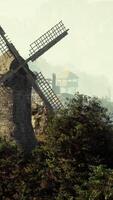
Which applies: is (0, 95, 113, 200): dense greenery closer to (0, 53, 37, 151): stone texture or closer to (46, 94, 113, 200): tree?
(46, 94, 113, 200): tree

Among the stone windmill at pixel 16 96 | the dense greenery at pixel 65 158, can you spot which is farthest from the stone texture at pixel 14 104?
the dense greenery at pixel 65 158

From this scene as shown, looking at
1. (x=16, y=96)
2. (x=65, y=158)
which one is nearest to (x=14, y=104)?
(x=16, y=96)

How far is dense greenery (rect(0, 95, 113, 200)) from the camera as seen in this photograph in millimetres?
34094

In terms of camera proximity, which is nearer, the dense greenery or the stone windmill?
the dense greenery

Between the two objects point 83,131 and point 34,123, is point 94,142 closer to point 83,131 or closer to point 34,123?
point 83,131

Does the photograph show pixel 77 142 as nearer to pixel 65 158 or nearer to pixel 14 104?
pixel 65 158

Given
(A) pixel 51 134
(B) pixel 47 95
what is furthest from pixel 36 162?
(B) pixel 47 95

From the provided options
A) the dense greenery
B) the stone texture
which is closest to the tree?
the dense greenery

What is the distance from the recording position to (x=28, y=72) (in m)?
41.5

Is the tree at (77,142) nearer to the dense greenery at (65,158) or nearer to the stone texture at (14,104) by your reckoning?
the dense greenery at (65,158)

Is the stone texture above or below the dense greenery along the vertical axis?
above

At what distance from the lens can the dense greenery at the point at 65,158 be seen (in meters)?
34.1

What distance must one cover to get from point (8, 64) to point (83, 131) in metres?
9.23

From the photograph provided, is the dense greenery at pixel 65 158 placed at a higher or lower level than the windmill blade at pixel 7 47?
lower
